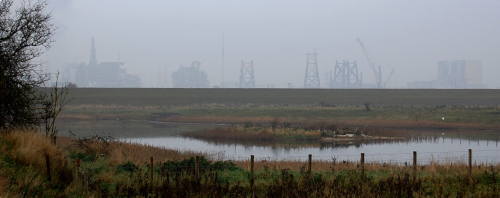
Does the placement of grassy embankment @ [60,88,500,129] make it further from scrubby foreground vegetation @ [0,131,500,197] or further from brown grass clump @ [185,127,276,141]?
scrubby foreground vegetation @ [0,131,500,197]

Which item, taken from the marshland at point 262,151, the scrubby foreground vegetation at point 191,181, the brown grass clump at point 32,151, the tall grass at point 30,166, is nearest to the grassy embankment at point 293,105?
the marshland at point 262,151

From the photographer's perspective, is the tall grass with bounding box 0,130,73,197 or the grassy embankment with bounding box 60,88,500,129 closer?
the tall grass with bounding box 0,130,73,197

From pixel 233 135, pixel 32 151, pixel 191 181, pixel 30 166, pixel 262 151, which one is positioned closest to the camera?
pixel 191 181

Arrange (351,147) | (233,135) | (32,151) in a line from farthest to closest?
(233,135) → (351,147) → (32,151)

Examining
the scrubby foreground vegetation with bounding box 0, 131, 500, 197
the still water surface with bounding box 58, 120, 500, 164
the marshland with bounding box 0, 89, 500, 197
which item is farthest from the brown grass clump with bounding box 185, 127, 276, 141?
the scrubby foreground vegetation with bounding box 0, 131, 500, 197

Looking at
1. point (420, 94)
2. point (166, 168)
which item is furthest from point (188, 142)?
point (420, 94)

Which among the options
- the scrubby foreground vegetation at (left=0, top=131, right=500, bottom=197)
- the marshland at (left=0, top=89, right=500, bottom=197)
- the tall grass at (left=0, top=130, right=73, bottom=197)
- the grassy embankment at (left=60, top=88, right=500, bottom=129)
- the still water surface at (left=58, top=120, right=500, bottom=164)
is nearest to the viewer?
the tall grass at (left=0, top=130, right=73, bottom=197)

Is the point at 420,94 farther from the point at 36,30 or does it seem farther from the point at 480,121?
the point at 36,30

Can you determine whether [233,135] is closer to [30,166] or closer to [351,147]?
[351,147]

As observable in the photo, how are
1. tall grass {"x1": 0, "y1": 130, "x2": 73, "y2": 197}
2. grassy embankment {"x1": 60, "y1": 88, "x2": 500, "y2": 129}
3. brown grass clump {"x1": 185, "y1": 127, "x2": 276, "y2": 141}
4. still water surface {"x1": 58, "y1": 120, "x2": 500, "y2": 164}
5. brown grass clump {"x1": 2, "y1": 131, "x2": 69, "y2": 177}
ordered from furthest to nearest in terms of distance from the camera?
grassy embankment {"x1": 60, "y1": 88, "x2": 500, "y2": 129} < brown grass clump {"x1": 185, "y1": 127, "x2": 276, "y2": 141} < still water surface {"x1": 58, "y1": 120, "x2": 500, "y2": 164} < brown grass clump {"x1": 2, "y1": 131, "x2": 69, "y2": 177} < tall grass {"x1": 0, "y1": 130, "x2": 73, "y2": 197}

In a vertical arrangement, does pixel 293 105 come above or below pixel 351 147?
above

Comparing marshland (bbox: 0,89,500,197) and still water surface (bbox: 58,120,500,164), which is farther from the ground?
marshland (bbox: 0,89,500,197)

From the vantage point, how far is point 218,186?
10953mm

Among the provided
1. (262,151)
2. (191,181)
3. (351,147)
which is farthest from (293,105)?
(191,181)
